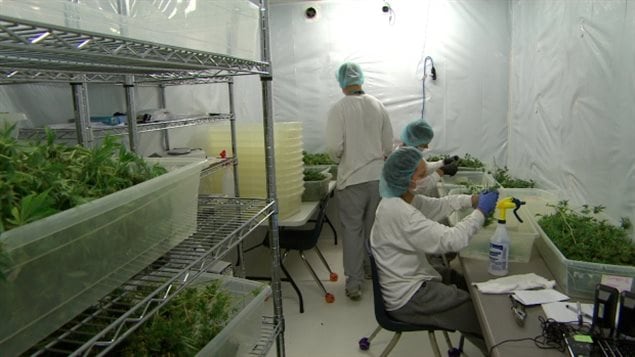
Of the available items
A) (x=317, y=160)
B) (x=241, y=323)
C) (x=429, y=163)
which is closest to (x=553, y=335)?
(x=241, y=323)

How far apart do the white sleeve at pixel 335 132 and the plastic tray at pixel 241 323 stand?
6.23 ft

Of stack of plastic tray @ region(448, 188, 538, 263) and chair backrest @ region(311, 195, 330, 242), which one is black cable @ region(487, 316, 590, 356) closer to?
stack of plastic tray @ region(448, 188, 538, 263)

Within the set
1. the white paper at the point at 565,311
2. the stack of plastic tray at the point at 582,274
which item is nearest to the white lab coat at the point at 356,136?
the stack of plastic tray at the point at 582,274

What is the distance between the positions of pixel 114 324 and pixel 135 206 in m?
0.23

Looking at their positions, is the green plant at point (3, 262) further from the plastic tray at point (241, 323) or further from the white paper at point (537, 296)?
the white paper at point (537, 296)

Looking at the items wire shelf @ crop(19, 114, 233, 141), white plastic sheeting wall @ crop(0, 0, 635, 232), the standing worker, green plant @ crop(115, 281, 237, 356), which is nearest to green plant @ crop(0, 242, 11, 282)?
green plant @ crop(115, 281, 237, 356)

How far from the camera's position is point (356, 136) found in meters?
3.33

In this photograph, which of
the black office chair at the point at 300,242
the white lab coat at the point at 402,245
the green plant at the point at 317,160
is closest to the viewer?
the white lab coat at the point at 402,245

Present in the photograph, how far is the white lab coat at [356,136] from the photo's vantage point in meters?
3.31

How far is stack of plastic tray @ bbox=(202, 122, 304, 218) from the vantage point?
2.87 meters

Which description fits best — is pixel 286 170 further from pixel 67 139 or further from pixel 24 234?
pixel 24 234

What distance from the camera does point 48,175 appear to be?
31.1 inches

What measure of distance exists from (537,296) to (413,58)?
10.7 ft

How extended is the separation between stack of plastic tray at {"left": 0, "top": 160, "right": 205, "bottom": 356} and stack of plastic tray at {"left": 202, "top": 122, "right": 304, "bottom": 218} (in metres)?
1.80
